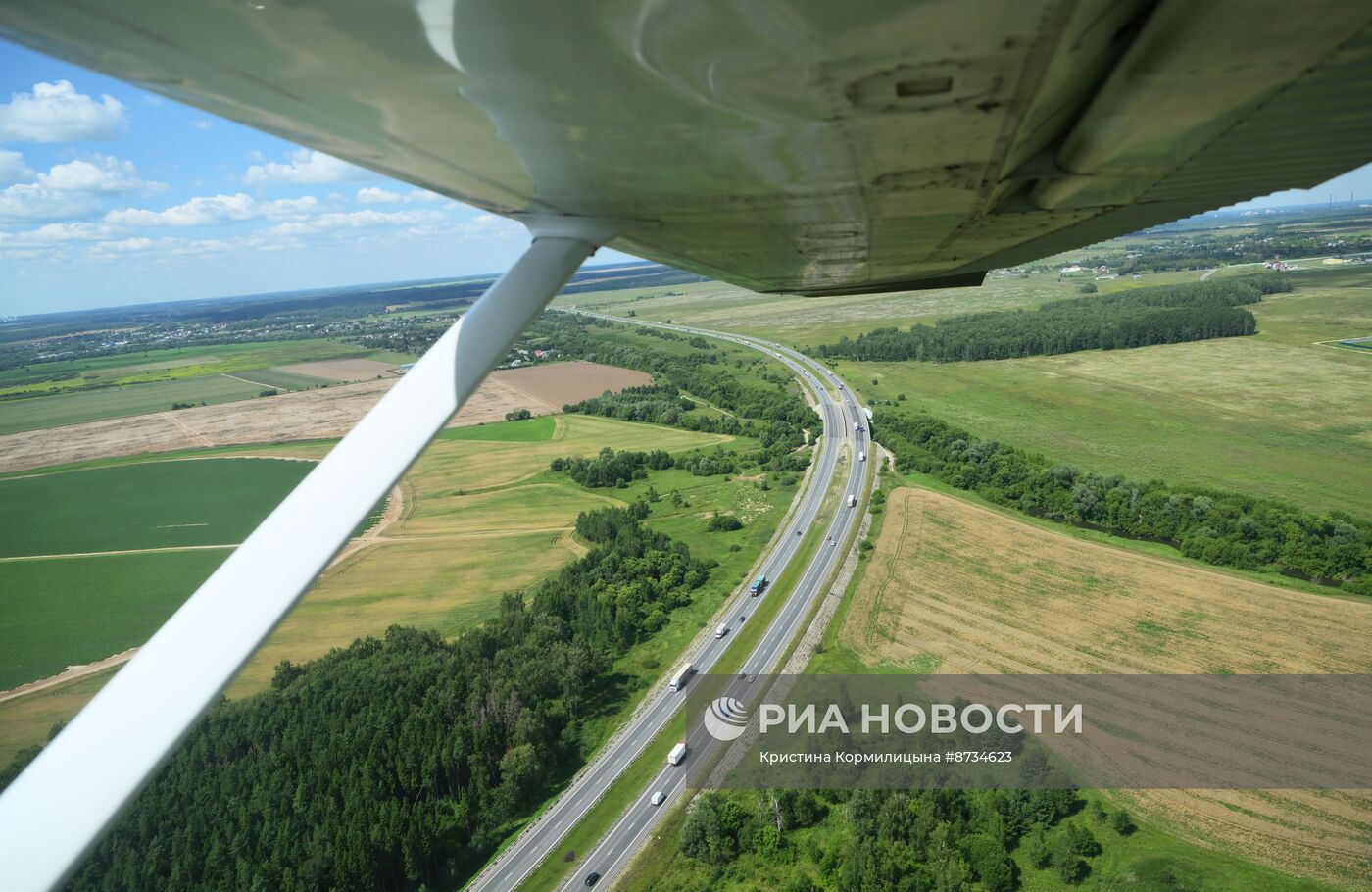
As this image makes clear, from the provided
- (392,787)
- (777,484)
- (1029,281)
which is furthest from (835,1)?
(1029,281)

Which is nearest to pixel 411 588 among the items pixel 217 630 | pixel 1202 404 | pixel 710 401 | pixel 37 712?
A: pixel 37 712

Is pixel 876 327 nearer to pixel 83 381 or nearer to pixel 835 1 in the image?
pixel 835 1

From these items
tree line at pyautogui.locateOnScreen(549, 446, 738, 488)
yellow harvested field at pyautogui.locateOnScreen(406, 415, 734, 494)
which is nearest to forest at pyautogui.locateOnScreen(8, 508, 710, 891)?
tree line at pyautogui.locateOnScreen(549, 446, 738, 488)

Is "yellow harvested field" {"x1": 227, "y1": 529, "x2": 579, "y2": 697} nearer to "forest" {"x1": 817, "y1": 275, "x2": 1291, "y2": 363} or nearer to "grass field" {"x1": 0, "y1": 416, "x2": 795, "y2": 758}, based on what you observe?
"grass field" {"x1": 0, "y1": 416, "x2": 795, "y2": 758}

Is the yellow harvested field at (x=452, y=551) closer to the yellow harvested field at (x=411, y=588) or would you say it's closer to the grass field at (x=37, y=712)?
the yellow harvested field at (x=411, y=588)

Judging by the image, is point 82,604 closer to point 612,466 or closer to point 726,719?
point 612,466
